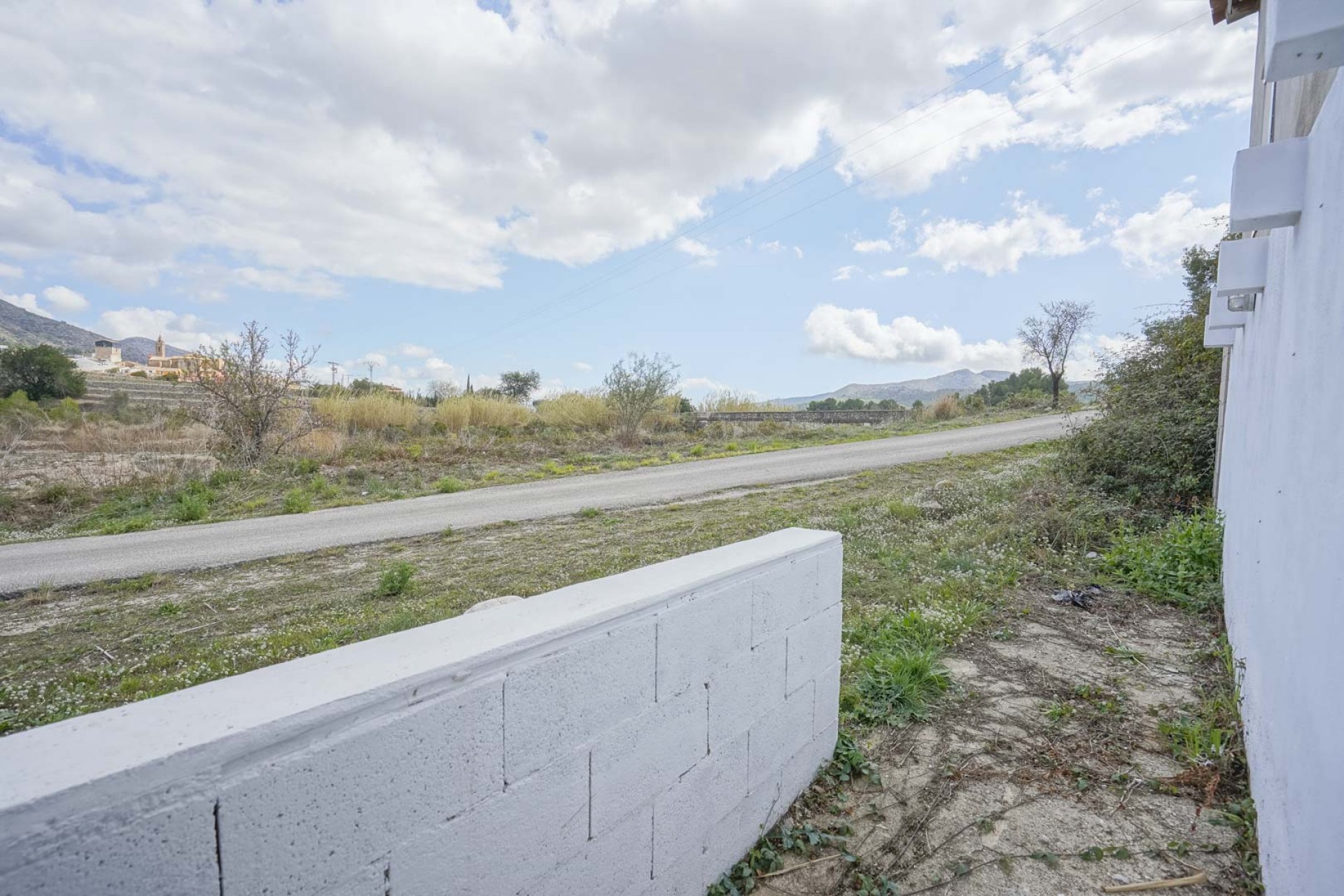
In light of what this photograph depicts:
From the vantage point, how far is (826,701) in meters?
2.56

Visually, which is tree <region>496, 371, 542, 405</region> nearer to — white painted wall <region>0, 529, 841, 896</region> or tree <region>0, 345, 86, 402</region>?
tree <region>0, 345, 86, 402</region>

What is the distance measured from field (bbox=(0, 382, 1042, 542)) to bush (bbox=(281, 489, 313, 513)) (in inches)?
1.0

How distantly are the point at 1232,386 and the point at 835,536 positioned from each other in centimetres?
459

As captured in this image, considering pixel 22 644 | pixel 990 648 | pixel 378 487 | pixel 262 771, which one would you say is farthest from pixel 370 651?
pixel 378 487

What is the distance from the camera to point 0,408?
617 inches

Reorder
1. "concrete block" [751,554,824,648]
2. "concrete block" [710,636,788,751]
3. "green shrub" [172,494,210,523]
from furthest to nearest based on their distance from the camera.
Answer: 1. "green shrub" [172,494,210,523]
2. "concrete block" [751,554,824,648]
3. "concrete block" [710,636,788,751]

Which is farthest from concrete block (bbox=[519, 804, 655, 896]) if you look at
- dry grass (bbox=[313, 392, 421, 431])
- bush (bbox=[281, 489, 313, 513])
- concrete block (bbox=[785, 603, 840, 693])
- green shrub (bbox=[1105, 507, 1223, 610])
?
dry grass (bbox=[313, 392, 421, 431])

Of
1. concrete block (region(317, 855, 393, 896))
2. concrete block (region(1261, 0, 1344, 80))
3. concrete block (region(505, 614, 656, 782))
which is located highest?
concrete block (region(1261, 0, 1344, 80))

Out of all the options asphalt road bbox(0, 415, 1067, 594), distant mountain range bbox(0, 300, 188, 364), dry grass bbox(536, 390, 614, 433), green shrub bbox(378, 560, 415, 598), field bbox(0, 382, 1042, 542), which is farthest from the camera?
distant mountain range bbox(0, 300, 188, 364)

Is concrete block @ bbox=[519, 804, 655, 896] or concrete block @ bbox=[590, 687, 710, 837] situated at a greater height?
concrete block @ bbox=[590, 687, 710, 837]

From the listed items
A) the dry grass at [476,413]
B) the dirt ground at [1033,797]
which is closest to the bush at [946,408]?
the dry grass at [476,413]

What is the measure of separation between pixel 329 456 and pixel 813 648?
43.3ft

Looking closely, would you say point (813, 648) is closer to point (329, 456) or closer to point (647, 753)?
point (647, 753)

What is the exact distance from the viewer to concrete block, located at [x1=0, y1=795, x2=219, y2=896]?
77 centimetres
